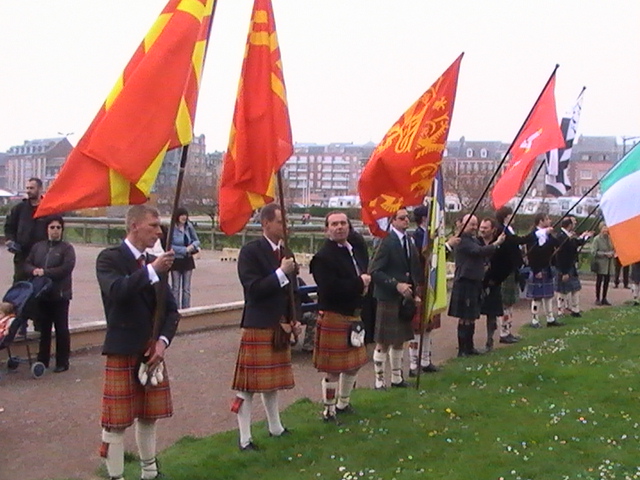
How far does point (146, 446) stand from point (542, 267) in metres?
9.86

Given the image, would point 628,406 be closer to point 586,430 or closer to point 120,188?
point 586,430

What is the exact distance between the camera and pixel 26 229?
1033cm

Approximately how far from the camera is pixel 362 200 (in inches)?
312

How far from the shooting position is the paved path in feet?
21.9

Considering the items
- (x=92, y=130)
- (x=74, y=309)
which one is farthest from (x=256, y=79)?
(x=74, y=309)

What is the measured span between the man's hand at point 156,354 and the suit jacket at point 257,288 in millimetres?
1081

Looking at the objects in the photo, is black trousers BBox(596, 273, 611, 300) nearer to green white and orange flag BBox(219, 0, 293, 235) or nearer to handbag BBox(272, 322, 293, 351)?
handbag BBox(272, 322, 293, 351)

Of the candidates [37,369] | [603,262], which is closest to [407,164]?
[37,369]

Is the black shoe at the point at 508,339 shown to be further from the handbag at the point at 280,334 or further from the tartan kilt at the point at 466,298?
the handbag at the point at 280,334

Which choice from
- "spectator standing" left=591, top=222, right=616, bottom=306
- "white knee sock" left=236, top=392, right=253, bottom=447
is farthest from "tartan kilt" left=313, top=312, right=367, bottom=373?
"spectator standing" left=591, top=222, right=616, bottom=306

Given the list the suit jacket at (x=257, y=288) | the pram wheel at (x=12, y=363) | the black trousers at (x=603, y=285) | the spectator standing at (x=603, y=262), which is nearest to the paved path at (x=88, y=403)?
the pram wheel at (x=12, y=363)

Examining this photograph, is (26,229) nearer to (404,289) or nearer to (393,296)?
(393,296)

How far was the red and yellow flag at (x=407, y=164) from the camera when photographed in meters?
8.02

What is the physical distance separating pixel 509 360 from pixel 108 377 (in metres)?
6.23
